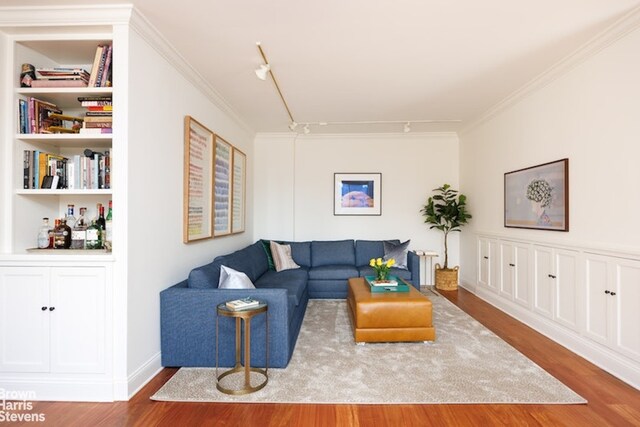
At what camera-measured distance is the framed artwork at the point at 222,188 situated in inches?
156

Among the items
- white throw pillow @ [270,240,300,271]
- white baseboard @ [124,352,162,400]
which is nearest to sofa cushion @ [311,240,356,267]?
white throw pillow @ [270,240,300,271]

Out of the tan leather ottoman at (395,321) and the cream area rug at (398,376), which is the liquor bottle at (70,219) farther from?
the tan leather ottoman at (395,321)

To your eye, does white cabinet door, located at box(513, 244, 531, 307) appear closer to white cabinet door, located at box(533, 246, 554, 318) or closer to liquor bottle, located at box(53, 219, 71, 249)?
white cabinet door, located at box(533, 246, 554, 318)

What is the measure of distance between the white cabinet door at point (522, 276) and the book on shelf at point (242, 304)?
10.2 feet

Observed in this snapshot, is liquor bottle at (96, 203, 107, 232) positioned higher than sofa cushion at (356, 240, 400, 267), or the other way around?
liquor bottle at (96, 203, 107, 232)

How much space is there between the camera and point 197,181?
3434 millimetres

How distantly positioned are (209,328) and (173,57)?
92.1 inches

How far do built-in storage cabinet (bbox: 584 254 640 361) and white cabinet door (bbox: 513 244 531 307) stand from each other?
0.87 meters

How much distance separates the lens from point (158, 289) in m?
2.72

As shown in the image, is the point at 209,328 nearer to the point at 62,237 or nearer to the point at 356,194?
the point at 62,237

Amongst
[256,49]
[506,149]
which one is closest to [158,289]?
[256,49]

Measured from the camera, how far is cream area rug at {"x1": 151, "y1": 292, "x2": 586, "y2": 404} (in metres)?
2.27

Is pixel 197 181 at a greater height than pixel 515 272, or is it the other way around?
pixel 197 181

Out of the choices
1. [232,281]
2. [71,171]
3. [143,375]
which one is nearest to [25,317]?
[143,375]
